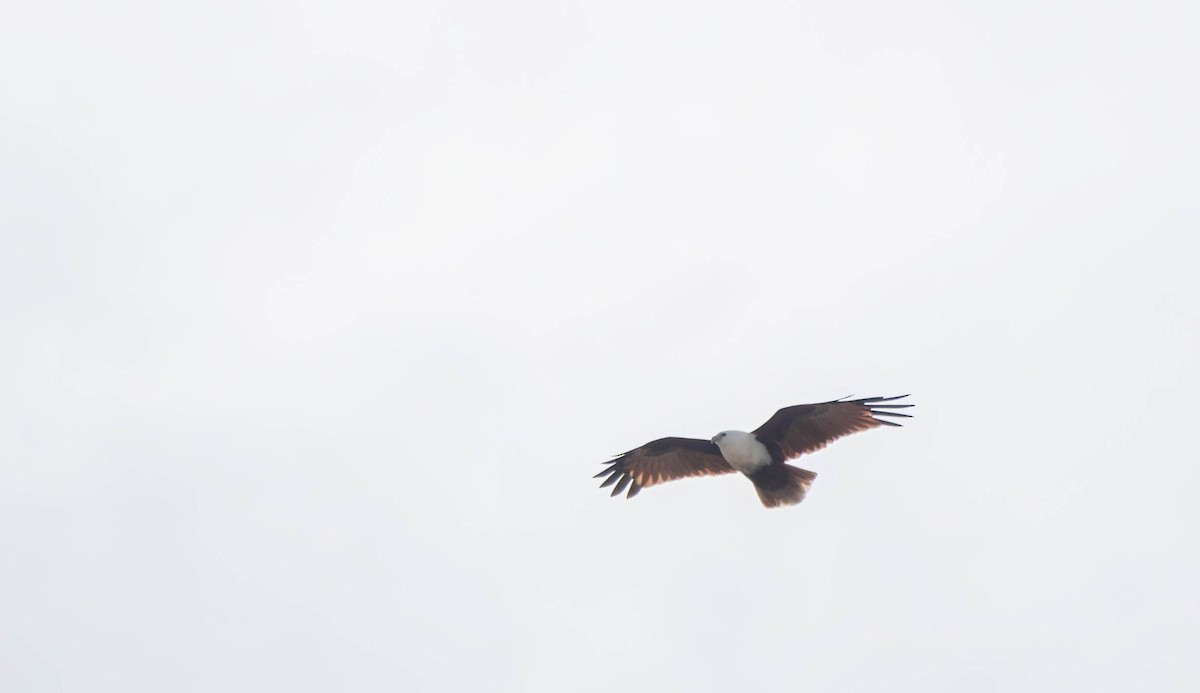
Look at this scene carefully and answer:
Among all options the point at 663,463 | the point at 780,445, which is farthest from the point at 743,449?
the point at 663,463

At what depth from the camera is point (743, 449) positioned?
23.7m

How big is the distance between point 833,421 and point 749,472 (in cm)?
Result: 163

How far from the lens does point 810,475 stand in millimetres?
24062

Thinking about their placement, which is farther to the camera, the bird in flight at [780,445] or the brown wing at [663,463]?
the brown wing at [663,463]

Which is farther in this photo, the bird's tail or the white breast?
the bird's tail

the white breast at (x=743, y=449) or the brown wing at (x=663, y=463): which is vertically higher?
the brown wing at (x=663, y=463)

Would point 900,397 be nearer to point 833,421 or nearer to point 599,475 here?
point 833,421

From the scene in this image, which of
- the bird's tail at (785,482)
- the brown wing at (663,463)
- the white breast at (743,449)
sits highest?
the brown wing at (663,463)

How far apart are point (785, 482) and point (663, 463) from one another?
2335 mm

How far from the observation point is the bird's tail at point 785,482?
24031 mm

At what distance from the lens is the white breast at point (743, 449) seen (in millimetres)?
23703

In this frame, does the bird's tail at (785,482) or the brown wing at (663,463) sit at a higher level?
the brown wing at (663,463)

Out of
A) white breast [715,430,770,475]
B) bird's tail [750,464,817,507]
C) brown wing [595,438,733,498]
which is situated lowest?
bird's tail [750,464,817,507]

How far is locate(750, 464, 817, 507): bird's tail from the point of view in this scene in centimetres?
2403
